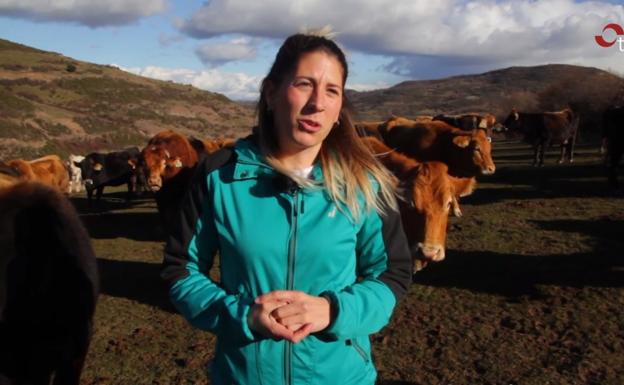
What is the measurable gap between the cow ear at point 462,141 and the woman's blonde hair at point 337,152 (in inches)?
290

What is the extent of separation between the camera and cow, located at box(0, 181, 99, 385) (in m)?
3.62

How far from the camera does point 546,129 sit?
76.1 ft

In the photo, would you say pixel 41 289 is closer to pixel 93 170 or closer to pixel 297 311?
pixel 297 311

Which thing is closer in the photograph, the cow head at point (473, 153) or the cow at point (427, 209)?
the cow at point (427, 209)

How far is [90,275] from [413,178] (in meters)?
3.09

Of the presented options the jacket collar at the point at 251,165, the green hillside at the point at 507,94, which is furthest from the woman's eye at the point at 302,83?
the green hillside at the point at 507,94

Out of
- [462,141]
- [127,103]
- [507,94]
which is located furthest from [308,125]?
[507,94]

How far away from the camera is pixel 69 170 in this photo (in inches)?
866

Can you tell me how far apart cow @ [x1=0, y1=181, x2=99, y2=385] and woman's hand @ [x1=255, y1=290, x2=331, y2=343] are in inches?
105

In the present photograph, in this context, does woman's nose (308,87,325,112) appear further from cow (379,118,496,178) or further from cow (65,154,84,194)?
cow (65,154,84,194)

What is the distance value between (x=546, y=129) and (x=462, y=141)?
16.0m

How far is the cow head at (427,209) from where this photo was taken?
5.13 meters

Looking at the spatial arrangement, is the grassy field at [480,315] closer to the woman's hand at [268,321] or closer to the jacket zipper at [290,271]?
A: the jacket zipper at [290,271]

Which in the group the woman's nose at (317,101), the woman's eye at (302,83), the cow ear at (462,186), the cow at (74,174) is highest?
the woman's eye at (302,83)
